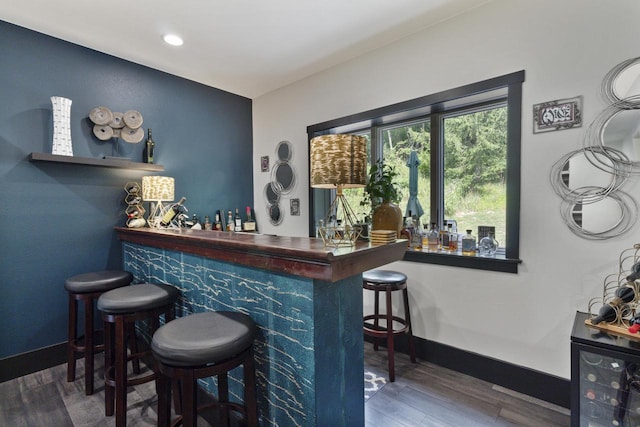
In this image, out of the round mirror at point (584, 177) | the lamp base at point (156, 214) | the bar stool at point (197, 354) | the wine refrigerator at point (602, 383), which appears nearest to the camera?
the bar stool at point (197, 354)

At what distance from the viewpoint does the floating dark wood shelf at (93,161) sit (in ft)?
7.45

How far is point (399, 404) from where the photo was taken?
74.2 inches

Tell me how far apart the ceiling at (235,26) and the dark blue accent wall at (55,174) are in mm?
191

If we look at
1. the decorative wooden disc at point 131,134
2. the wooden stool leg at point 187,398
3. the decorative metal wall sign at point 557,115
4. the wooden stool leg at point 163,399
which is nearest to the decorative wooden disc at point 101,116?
the decorative wooden disc at point 131,134

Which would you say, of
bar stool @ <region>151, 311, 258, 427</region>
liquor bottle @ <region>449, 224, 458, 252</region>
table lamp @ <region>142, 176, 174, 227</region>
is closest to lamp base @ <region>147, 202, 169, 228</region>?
table lamp @ <region>142, 176, 174, 227</region>

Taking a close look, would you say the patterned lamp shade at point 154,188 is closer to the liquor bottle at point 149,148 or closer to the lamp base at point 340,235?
the liquor bottle at point 149,148

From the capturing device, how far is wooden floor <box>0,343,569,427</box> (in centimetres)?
174

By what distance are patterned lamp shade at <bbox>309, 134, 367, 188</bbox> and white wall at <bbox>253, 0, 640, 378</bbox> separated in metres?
1.35

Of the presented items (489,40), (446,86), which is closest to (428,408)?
(446,86)

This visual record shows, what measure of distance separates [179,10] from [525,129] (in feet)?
8.45

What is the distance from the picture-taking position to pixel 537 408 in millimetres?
1815

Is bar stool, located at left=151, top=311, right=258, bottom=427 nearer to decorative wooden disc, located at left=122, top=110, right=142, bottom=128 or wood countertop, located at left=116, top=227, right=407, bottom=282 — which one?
wood countertop, located at left=116, top=227, right=407, bottom=282

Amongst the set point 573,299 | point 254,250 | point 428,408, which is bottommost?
point 428,408

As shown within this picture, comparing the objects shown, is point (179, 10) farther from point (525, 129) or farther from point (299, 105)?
point (525, 129)
